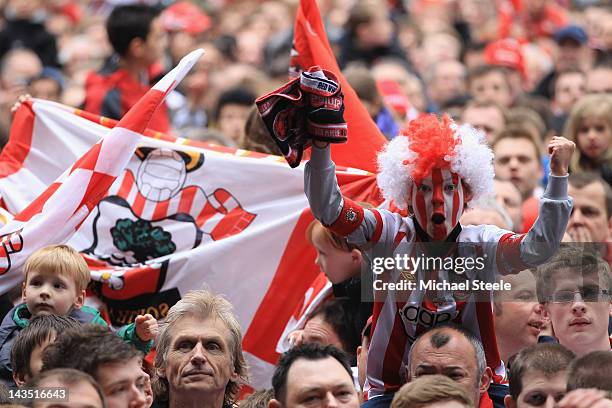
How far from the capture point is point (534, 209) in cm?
977

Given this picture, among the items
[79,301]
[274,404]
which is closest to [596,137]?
[79,301]

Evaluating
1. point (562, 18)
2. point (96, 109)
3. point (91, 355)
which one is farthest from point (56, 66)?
point (91, 355)

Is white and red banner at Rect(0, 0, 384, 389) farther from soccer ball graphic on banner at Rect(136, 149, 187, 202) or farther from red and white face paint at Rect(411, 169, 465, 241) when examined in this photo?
red and white face paint at Rect(411, 169, 465, 241)

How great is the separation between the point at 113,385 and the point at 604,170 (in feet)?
17.2

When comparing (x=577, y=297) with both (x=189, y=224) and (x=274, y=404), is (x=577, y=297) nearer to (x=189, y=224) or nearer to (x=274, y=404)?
(x=274, y=404)

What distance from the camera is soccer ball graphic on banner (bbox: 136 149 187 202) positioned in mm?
8586

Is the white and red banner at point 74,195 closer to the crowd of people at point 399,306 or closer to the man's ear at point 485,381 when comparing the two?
the crowd of people at point 399,306

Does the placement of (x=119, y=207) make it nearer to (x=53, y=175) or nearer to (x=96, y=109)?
(x=53, y=175)

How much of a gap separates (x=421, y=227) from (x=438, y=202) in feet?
0.61

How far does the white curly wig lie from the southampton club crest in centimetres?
191

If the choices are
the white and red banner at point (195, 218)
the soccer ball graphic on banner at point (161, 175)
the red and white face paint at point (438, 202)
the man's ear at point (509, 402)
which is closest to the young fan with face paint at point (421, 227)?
the red and white face paint at point (438, 202)

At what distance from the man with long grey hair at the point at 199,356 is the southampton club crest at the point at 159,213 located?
1.38 metres

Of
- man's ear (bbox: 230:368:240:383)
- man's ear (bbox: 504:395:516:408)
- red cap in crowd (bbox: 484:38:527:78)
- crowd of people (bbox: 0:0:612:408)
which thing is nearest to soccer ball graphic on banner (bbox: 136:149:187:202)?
crowd of people (bbox: 0:0:612:408)

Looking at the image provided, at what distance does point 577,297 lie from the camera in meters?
7.03
